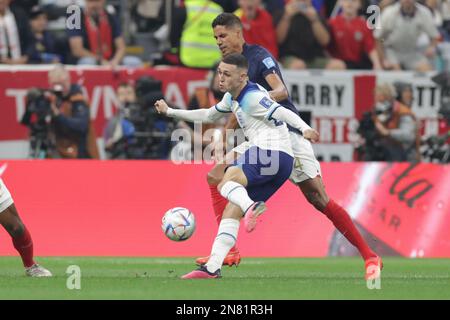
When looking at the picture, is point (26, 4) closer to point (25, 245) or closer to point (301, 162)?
point (25, 245)

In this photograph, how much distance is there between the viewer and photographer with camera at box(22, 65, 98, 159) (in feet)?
66.1

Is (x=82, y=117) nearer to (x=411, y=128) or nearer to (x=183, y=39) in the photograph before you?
(x=183, y=39)

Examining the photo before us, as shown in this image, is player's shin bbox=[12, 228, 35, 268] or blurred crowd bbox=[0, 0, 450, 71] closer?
player's shin bbox=[12, 228, 35, 268]

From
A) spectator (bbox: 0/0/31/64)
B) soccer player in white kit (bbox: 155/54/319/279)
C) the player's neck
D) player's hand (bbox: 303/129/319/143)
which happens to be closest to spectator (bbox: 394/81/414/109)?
spectator (bbox: 0/0/31/64)

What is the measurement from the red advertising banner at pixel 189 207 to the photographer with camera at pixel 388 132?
253 centimetres

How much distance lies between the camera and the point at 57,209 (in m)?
17.9

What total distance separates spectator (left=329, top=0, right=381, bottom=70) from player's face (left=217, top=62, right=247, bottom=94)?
10.2 metres

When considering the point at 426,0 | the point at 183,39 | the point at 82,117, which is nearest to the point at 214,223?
the point at 82,117

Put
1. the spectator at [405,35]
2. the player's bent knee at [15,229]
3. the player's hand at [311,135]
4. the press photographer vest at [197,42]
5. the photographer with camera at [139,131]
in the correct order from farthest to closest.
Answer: the spectator at [405,35] → the press photographer vest at [197,42] → the photographer with camera at [139,131] → the player's bent knee at [15,229] → the player's hand at [311,135]

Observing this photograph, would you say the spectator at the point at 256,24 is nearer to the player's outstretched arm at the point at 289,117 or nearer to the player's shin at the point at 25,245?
the player's outstretched arm at the point at 289,117

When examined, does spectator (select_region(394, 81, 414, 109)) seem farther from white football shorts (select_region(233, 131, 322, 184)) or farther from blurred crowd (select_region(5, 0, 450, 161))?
white football shorts (select_region(233, 131, 322, 184))

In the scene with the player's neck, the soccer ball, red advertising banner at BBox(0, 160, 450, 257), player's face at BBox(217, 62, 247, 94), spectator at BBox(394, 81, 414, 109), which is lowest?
red advertising banner at BBox(0, 160, 450, 257)

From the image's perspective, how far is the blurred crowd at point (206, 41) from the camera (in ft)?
67.6

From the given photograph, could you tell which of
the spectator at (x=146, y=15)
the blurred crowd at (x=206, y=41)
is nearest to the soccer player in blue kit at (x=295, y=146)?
the blurred crowd at (x=206, y=41)
